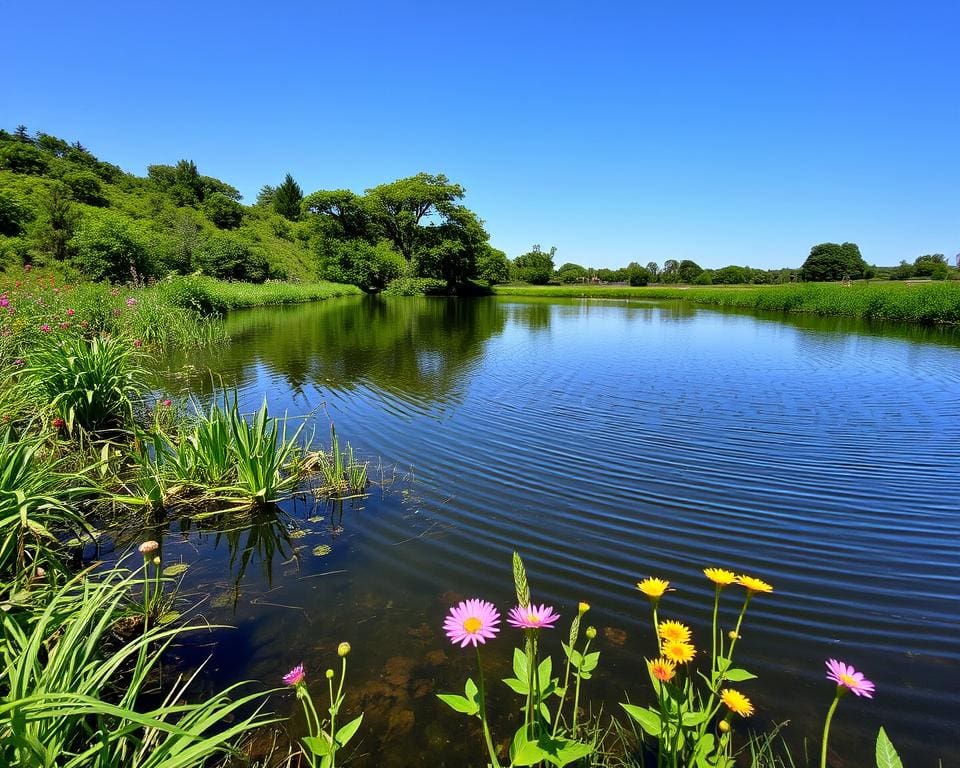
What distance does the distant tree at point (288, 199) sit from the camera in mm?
68812

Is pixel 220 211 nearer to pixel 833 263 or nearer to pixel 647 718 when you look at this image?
pixel 647 718

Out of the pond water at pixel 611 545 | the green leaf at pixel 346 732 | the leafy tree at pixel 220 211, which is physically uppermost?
the leafy tree at pixel 220 211

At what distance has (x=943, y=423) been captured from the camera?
7707mm

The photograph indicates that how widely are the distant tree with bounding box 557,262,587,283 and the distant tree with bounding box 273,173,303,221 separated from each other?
5542 cm

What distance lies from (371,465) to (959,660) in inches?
209

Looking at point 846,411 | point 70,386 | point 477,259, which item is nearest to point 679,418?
point 846,411

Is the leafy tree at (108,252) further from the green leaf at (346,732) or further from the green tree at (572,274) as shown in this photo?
the green tree at (572,274)

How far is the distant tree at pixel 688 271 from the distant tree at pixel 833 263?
77.2 ft

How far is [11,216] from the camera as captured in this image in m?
27.3

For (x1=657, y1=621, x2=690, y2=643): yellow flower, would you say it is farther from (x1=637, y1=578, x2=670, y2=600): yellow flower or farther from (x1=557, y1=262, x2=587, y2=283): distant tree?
(x1=557, y1=262, x2=587, y2=283): distant tree

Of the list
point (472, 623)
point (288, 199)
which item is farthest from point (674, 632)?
point (288, 199)

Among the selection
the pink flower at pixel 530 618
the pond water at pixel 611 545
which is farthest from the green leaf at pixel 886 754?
the pond water at pixel 611 545

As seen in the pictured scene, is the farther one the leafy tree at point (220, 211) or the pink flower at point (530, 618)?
the leafy tree at point (220, 211)

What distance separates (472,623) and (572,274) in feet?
348
